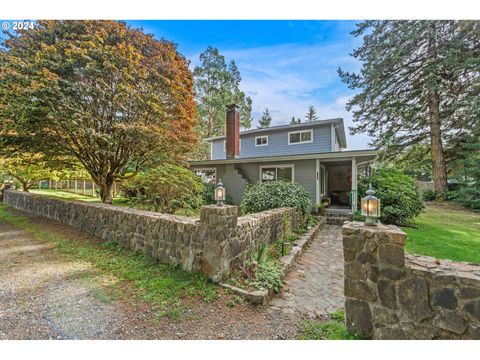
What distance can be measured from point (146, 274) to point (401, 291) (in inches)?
134

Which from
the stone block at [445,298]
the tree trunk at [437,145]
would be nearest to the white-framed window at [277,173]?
the stone block at [445,298]

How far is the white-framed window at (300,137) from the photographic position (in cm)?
1262

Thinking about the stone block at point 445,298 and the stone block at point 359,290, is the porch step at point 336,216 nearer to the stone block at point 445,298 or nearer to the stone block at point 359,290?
the stone block at point 359,290

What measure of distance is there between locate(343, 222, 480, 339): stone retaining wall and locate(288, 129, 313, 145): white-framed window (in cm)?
1099

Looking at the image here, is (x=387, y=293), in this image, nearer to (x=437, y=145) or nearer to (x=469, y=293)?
(x=469, y=293)

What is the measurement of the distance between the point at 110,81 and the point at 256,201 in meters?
6.08

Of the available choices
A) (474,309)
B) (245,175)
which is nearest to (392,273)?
(474,309)

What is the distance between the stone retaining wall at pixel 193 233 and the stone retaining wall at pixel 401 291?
175cm

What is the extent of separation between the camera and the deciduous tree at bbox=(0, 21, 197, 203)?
6.06 m

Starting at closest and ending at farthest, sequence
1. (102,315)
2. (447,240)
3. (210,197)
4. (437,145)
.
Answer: (102,315) → (447,240) → (210,197) → (437,145)

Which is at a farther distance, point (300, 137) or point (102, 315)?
point (300, 137)

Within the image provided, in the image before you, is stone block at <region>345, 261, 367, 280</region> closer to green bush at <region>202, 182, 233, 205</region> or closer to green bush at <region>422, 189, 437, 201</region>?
green bush at <region>202, 182, 233, 205</region>

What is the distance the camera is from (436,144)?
14.8 meters

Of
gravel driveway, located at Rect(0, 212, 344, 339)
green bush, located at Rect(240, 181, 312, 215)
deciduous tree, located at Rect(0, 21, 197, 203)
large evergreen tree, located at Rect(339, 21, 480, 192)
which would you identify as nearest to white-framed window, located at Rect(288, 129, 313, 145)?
green bush, located at Rect(240, 181, 312, 215)
